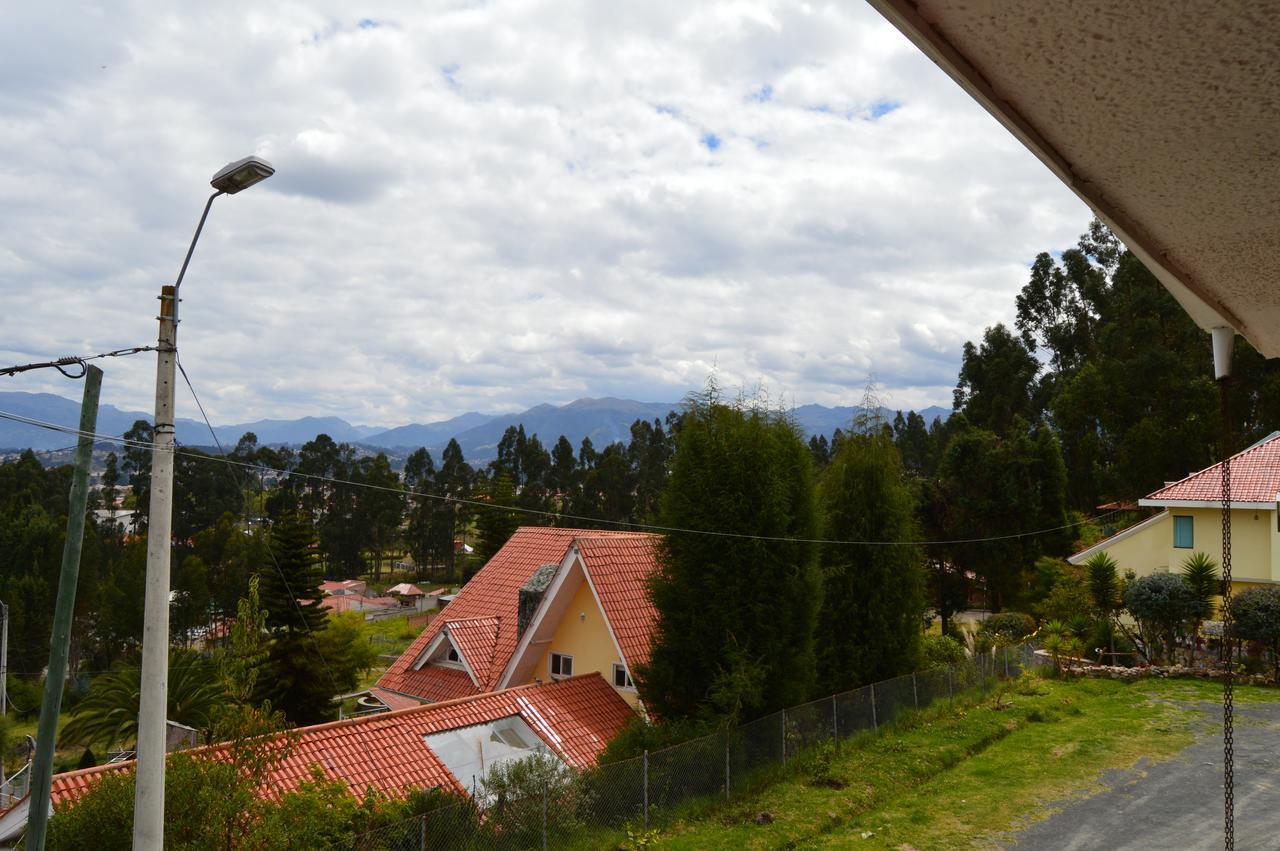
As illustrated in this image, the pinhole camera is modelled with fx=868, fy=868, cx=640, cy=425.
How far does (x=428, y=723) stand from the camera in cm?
1408

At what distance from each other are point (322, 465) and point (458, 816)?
281 ft

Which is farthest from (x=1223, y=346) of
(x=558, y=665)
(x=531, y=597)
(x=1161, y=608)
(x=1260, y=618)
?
(x=1161, y=608)

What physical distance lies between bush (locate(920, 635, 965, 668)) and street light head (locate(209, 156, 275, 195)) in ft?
59.6

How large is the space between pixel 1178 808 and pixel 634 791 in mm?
8419

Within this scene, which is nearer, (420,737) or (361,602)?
(420,737)

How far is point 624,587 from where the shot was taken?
58.3 feet

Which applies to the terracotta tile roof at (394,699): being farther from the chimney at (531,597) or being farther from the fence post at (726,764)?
the fence post at (726,764)

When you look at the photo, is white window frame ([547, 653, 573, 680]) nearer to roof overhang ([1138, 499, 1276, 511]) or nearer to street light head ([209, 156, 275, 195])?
street light head ([209, 156, 275, 195])

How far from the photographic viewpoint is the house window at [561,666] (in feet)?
60.1

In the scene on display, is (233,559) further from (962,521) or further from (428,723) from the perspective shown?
(428,723)

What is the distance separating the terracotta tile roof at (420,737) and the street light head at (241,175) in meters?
6.52

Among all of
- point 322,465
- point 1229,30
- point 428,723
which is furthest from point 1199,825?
point 322,465

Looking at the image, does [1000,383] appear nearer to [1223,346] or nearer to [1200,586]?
[1200,586]

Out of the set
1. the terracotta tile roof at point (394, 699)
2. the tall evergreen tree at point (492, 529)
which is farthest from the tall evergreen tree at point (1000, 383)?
the terracotta tile roof at point (394, 699)
